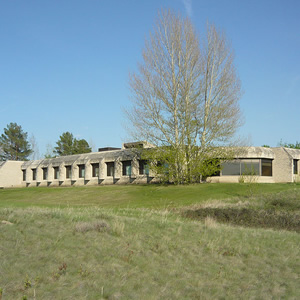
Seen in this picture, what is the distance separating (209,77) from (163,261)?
33121 mm

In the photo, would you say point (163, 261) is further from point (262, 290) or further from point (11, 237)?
point (11, 237)

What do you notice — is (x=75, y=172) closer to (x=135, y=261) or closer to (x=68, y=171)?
(x=68, y=171)

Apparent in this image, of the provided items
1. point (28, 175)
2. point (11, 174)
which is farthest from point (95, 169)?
point (11, 174)

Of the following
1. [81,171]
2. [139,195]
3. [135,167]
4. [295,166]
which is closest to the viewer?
[139,195]

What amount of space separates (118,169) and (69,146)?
4040 centimetres

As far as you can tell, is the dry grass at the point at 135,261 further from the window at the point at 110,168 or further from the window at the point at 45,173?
the window at the point at 45,173

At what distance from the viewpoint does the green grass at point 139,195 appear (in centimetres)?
2848

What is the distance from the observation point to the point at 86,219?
512 inches

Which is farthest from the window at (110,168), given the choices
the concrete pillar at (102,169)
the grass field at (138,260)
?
the grass field at (138,260)

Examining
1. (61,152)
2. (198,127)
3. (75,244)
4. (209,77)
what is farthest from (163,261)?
(61,152)

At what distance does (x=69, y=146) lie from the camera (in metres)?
86.2

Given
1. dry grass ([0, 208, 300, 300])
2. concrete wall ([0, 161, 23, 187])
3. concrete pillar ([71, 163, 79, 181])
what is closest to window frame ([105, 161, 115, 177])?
concrete pillar ([71, 163, 79, 181])

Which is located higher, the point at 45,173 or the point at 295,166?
the point at 295,166

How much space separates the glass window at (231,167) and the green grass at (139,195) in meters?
5.05
